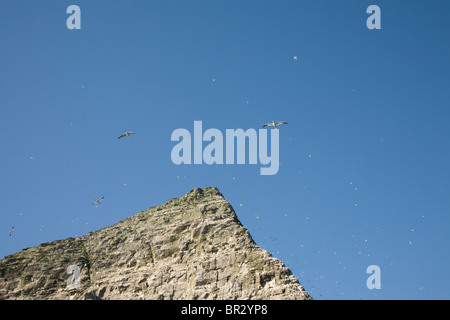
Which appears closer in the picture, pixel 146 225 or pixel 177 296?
pixel 177 296

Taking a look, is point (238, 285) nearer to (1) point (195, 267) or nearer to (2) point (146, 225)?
(1) point (195, 267)
